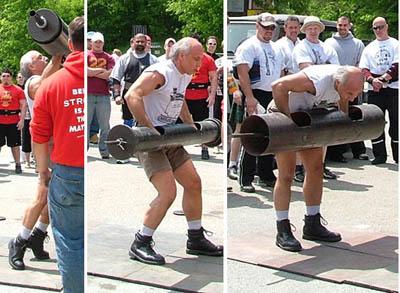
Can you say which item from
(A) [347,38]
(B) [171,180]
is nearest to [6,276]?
(B) [171,180]

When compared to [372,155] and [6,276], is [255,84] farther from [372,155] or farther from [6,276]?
[6,276]

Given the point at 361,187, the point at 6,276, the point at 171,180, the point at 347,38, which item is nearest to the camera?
the point at 347,38

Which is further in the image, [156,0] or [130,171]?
[130,171]

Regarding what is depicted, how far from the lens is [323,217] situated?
314 cm

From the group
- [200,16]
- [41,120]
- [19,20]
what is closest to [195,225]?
[200,16]

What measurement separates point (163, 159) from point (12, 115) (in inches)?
195

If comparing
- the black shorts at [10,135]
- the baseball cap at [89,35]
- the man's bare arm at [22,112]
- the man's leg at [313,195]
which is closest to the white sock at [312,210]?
the man's leg at [313,195]

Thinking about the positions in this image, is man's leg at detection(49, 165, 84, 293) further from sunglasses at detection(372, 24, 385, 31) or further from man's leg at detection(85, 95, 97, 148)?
sunglasses at detection(372, 24, 385, 31)

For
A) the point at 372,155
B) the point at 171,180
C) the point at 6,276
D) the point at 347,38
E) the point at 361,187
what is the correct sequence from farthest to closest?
the point at 6,276 → the point at 361,187 → the point at 372,155 → the point at 171,180 → the point at 347,38

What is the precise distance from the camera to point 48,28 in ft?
9.75

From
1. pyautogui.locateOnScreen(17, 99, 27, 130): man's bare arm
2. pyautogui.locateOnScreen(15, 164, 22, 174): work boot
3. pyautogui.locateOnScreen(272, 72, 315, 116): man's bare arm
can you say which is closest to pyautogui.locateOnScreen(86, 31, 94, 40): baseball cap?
pyautogui.locateOnScreen(272, 72, 315, 116): man's bare arm

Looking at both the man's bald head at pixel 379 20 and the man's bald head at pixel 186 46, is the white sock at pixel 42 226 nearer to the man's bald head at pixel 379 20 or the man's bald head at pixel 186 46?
the man's bald head at pixel 186 46

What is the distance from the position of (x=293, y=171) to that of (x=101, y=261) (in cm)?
79

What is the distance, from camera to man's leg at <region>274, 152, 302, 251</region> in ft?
9.39
